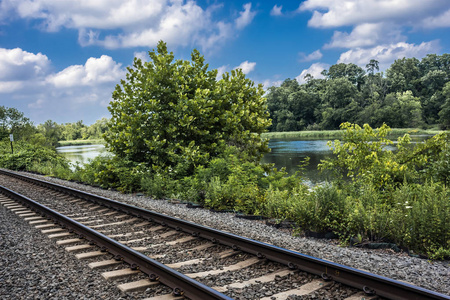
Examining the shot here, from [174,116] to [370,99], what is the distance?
7843 cm

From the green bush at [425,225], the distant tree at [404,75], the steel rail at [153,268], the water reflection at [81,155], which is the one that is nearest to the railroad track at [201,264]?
the steel rail at [153,268]

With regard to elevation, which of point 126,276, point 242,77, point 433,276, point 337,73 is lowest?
point 433,276

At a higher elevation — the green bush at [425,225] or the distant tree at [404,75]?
the distant tree at [404,75]

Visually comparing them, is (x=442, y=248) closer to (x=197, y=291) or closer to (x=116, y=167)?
(x=197, y=291)

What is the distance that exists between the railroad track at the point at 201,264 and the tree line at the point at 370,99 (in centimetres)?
6803

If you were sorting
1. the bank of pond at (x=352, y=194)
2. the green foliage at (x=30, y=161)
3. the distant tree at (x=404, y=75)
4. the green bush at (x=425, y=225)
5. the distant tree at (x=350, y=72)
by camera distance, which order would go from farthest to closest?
the distant tree at (x=350, y=72)
the distant tree at (x=404, y=75)
the green foliage at (x=30, y=161)
the bank of pond at (x=352, y=194)
the green bush at (x=425, y=225)

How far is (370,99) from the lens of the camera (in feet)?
270

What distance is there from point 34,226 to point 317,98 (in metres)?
87.1

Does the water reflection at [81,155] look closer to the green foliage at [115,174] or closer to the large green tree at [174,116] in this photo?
the green foliage at [115,174]

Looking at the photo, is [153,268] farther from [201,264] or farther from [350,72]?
[350,72]

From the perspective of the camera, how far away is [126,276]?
4.46m

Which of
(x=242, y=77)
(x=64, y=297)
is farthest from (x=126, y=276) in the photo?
(x=242, y=77)

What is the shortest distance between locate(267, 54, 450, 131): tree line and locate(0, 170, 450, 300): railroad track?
68031 millimetres

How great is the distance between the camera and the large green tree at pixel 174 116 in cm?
1319
